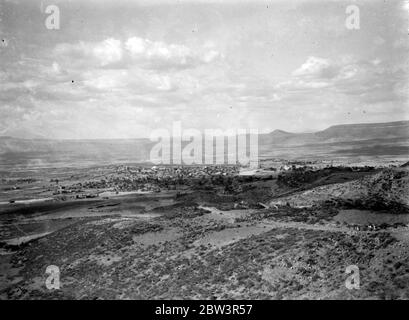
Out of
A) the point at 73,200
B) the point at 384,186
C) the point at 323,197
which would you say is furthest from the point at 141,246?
the point at 73,200

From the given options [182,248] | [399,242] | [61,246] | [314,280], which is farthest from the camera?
[61,246]

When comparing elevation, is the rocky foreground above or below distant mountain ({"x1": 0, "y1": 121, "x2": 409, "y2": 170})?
below

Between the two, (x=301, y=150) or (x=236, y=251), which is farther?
(x=301, y=150)

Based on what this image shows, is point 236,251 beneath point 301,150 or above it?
beneath

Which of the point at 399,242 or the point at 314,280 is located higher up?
the point at 399,242

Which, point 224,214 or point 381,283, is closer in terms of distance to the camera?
point 381,283

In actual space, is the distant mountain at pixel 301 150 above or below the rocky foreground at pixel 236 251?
above

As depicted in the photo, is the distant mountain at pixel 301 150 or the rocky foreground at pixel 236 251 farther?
the distant mountain at pixel 301 150

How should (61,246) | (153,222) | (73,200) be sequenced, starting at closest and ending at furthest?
(61,246) < (153,222) < (73,200)

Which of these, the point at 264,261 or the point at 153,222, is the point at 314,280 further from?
the point at 153,222

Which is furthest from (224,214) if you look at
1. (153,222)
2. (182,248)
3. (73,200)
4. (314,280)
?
(73,200)

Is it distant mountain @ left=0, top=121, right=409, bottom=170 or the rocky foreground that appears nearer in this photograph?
the rocky foreground
